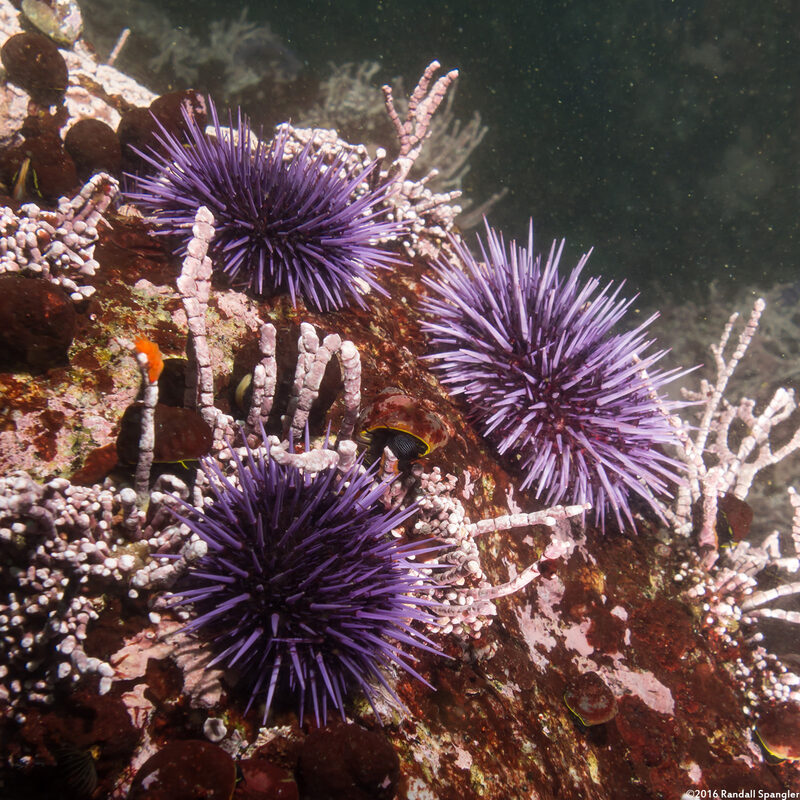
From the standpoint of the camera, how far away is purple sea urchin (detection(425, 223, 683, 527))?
326cm

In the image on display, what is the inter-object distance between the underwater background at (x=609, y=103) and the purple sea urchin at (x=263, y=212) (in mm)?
5133

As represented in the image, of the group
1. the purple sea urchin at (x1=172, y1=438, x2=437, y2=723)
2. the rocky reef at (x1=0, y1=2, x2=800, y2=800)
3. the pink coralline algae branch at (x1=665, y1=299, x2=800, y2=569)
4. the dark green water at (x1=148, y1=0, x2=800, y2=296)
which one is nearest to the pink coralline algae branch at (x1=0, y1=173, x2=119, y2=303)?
the rocky reef at (x1=0, y1=2, x2=800, y2=800)

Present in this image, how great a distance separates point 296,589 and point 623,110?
10434mm

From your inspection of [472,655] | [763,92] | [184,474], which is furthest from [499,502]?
[763,92]

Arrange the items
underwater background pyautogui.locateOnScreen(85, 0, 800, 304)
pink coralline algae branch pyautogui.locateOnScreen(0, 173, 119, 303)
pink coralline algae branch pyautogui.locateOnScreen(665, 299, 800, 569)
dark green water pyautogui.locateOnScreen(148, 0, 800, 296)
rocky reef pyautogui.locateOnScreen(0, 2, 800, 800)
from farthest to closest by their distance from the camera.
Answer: dark green water pyautogui.locateOnScreen(148, 0, 800, 296), underwater background pyautogui.locateOnScreen(85, 0, 800, 304), pink coralline algae branch pyautogui.locateOnScreen(665, 299, 800, 569), pink coralline algae branch pyautogui.locateOnScreen(0, 173, 119, 303), rocky reef pyautogui.locateOnScreen(0, 2, 800, 800)

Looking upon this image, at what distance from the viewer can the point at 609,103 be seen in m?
9.34

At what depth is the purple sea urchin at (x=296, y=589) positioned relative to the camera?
1.85 m

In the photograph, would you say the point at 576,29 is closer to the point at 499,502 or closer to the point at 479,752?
the point at 499,502

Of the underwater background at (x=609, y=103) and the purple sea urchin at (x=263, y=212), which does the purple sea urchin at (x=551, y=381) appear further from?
the underwater background at (x=609, y=103)

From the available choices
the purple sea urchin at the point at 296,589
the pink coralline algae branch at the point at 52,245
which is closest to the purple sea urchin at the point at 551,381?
the purple sea urchin at the point at 296,589

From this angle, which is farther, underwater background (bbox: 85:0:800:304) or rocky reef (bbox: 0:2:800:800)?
underwater background (bbox: 85:0:800:304)

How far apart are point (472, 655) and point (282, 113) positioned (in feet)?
24.7

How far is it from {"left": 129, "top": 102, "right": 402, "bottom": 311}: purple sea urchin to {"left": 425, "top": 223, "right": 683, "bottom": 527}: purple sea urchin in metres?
0.86

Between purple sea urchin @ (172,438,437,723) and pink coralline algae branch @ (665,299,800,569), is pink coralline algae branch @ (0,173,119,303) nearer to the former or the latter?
purple sea urchin @ (172,438,437,723)
